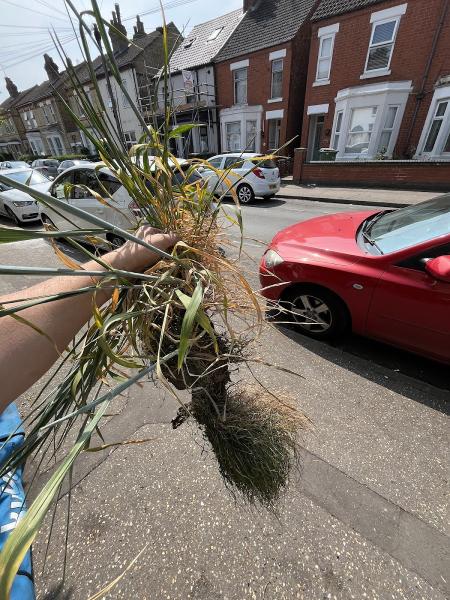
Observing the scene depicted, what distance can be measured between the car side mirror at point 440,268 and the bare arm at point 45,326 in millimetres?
2142

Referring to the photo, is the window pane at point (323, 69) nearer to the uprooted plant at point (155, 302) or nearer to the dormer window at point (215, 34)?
the dormer window at point (215, 34)

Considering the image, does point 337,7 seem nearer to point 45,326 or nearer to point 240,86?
point 240,86

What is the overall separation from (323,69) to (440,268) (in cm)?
1455

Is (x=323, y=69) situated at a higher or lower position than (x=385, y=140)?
higher

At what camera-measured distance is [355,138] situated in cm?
1245

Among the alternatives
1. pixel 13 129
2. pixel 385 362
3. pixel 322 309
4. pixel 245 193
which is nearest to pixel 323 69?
pixel 245 193

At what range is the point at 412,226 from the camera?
2.72m

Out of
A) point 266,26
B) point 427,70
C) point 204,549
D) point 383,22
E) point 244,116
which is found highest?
point 266,26

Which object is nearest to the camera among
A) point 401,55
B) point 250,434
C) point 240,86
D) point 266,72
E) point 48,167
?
point 250,434

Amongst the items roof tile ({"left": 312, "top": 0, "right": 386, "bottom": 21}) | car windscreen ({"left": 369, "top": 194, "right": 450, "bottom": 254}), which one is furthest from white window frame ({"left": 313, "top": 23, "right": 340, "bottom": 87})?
car windscreen ({"left": 369, "top": 194, "right": 450, "bottom": 254})

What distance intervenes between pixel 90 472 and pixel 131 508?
404 millimetres

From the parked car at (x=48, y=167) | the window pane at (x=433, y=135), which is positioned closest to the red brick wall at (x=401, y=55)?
the window pane at (x=433, y=135)

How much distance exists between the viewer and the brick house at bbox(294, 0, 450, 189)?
32.9ft

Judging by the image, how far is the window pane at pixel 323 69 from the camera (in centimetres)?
1245
